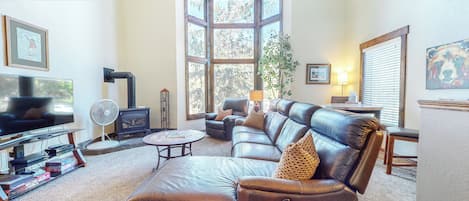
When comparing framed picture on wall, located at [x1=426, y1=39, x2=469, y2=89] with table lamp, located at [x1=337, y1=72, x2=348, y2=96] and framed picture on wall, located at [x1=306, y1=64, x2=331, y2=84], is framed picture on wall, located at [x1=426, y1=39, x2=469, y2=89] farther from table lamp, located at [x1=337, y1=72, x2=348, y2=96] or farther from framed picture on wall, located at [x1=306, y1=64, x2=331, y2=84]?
framed picture on wall, located at [x1=306, y1=64, x2=331, y2=84]

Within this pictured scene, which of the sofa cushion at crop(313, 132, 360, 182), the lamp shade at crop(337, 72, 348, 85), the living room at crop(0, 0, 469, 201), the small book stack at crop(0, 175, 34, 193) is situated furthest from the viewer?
the lamp shade at crop(337, 72, 348, 85)

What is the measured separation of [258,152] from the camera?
2.42 meters

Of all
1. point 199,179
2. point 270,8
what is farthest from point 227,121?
point 270,8

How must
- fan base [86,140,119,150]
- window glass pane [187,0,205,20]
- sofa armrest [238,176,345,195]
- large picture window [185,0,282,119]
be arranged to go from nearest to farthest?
sofa armrest [238,176,345,195], fan base [86,140,119,150], window glass pane [187,0,205,20], large picture window [185,0,282,119]

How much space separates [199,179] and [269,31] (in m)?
5.23

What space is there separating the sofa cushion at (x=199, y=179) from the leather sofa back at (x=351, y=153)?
1.58ft

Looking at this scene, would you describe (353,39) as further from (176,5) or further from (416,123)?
(176,5)

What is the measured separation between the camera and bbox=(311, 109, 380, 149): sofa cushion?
1.44 metres

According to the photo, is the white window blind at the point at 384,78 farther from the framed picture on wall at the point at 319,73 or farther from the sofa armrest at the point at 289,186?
the sofa armrest at the point at 289,186

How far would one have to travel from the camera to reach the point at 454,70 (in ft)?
8.97

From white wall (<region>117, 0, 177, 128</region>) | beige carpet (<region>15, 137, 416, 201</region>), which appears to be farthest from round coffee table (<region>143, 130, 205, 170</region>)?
white wall (<region>117, 0, 177, 128</region>)

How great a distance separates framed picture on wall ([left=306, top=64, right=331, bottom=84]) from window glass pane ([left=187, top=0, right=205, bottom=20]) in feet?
10.1

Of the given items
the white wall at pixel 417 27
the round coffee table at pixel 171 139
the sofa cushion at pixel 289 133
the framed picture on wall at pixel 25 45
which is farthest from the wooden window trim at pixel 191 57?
the white wall at pixel 417 27

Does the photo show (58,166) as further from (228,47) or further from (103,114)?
(228,47)
